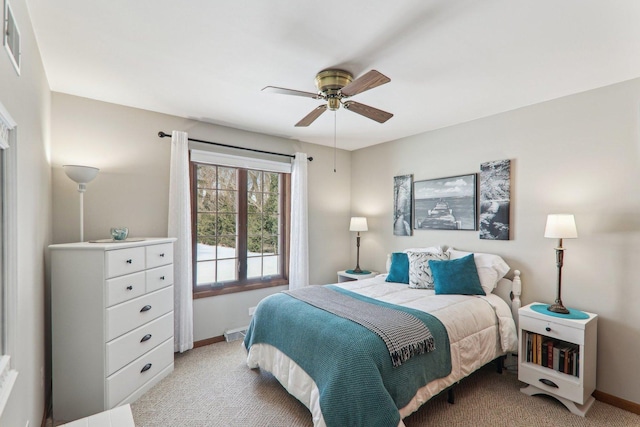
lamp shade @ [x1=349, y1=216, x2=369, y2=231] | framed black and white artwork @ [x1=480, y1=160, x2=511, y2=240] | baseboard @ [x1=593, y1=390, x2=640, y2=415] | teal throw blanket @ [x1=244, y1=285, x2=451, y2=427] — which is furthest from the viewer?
lamp shade @ [x1=349, y1=216, x2=369, y2=231]

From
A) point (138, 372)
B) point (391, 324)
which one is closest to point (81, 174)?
point (138, 372)

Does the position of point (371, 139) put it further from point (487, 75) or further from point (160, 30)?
point (160, 30)

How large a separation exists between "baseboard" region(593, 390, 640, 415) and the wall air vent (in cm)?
447

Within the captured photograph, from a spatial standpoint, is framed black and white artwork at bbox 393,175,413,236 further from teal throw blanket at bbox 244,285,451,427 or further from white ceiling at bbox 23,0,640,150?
teal throw blanket at bbox 244,285,451,427

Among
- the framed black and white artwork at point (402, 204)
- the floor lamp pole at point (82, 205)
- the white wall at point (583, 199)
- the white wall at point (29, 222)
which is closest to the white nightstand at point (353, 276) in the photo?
the framed black and white artwork at point (402, 204)

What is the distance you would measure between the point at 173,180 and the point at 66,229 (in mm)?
1011

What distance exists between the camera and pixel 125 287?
2428 mm

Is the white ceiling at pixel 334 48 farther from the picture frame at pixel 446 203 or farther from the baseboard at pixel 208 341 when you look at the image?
the baseboard at pixel 208 341

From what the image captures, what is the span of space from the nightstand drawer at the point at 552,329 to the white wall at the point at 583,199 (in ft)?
1.54

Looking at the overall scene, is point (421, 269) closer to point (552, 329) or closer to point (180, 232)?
point (552, 329)

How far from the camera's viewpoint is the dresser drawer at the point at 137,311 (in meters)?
2.32

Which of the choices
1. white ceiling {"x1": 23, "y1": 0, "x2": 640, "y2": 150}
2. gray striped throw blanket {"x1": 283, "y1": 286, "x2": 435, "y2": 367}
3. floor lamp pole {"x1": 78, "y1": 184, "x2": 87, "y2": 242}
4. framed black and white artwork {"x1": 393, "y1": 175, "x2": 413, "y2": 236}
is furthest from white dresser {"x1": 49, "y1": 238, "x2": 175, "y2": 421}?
framed black and white artwork {"x1": 393, "y1": 175, "x2": 413, "y2": 236}

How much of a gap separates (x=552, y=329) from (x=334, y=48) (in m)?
2.73

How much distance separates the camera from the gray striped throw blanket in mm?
2002
